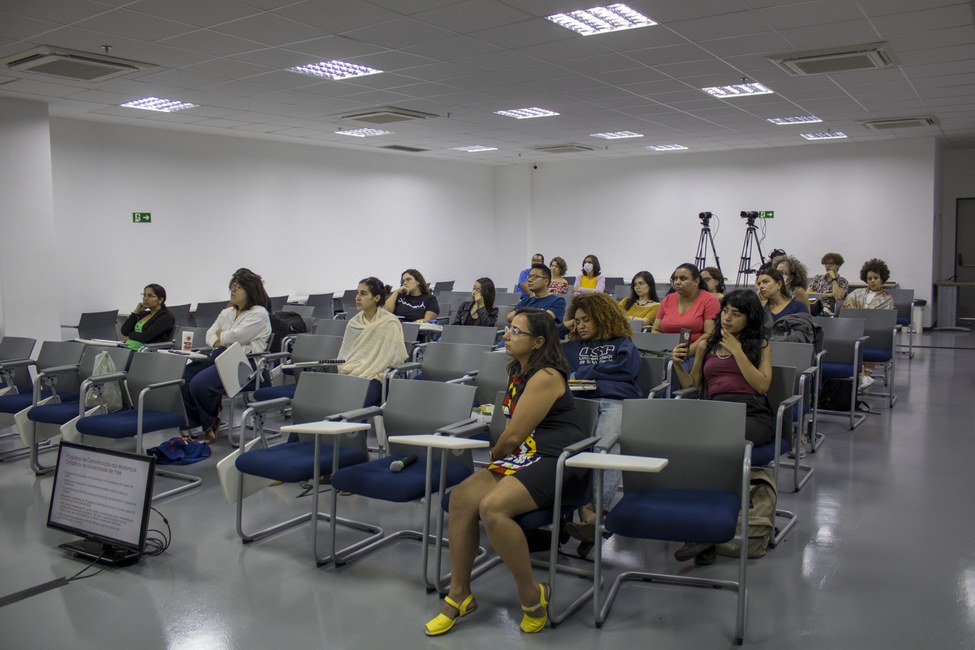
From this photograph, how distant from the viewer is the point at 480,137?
37.3 ft

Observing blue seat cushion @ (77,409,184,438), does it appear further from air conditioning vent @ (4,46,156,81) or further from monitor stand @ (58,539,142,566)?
air conditioning vent @ (4,46,156,81)

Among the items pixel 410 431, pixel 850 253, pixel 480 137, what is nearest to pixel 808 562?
pixel 410 431

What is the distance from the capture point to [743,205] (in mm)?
13859

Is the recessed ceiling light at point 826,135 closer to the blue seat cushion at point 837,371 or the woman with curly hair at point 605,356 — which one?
the blue seat cushion at point 837,371

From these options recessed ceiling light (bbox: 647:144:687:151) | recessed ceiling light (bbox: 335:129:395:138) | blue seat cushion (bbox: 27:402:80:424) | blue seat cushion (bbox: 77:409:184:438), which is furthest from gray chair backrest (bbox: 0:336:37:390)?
recessed ceiling light (bbox: 647:144:687:151)

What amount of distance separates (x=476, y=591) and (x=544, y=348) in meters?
1.13

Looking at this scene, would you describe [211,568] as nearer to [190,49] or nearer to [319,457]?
[319,457]

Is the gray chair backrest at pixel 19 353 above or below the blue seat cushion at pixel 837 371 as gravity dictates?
above

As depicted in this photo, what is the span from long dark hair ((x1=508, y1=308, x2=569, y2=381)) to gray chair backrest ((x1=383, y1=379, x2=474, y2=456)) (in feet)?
1.49

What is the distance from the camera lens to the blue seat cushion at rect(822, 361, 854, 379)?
632 cm

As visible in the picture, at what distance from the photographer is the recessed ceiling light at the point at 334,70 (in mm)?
6719

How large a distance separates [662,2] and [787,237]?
9432 mm

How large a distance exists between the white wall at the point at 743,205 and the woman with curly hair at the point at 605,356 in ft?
33.7

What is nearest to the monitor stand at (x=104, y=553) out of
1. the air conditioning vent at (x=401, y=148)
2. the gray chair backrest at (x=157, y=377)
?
the gray chair backrest at (x=157, y=377)
